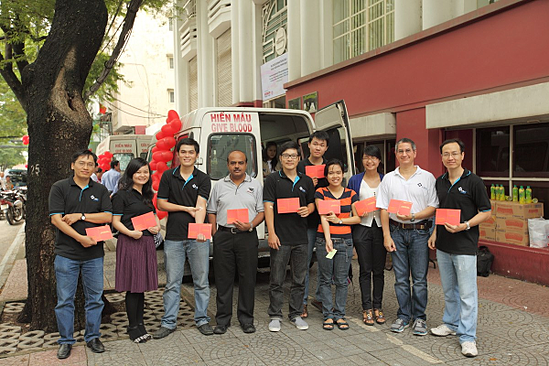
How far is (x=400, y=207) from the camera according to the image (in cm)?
457

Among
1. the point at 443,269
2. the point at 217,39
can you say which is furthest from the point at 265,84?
the point at 443,269

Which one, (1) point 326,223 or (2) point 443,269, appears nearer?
(2) point 443,269

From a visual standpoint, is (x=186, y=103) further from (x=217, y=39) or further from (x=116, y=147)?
(x=116, y=147)

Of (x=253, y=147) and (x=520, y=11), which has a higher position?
(x=520, y=11)

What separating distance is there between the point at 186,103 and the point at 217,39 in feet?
18.4

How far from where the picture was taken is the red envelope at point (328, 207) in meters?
4.77

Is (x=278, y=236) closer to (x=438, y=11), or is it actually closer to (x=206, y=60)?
(x=438, y=11)

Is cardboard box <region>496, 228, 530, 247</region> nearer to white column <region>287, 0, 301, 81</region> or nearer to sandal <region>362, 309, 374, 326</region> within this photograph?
sandal <region>362, 309, 374, 326</region>

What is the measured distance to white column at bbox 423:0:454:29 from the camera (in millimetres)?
8047

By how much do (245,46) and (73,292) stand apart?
12.9 meters

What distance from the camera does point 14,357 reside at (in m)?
4.24

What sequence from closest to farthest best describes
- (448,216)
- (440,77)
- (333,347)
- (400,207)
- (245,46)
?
(448,216)
(333,347)
(400,207)
(440,77)
(245,46)

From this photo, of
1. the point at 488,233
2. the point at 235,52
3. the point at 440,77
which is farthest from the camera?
the point at 235,52

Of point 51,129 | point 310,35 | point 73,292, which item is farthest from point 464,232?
point 310,35
